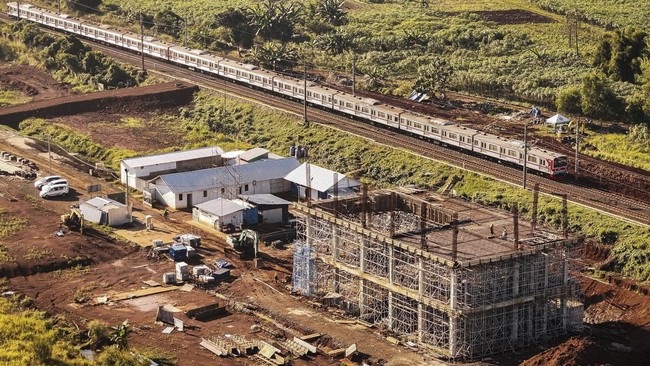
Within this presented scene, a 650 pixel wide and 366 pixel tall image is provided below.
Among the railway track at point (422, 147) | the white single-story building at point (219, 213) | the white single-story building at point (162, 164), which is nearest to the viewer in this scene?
the railway track at point (422, 147)

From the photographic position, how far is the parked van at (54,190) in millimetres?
88812

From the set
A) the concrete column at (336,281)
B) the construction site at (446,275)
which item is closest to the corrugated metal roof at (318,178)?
the construction site at (446,275)

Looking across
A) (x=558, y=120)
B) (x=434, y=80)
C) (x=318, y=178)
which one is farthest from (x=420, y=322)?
(x=434, y=80)

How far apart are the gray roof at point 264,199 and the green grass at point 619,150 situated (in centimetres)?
2387

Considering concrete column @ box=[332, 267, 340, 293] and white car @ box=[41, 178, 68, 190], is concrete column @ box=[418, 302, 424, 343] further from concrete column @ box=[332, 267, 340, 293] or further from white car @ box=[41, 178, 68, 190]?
white car @ box=[41, 178, 68, 190]

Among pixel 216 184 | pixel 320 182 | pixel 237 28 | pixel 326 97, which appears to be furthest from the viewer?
pixel 237 28

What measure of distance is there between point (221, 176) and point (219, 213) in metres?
6.40

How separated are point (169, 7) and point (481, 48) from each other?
4753 cm

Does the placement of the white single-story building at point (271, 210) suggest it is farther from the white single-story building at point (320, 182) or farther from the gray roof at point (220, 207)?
the white single-story building at point (320, 182)

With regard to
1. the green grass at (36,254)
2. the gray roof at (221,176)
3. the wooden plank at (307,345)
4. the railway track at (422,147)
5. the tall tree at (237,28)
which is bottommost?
the wooden plank at (307,345)

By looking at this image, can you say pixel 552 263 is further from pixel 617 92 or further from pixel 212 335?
pixel 617 92

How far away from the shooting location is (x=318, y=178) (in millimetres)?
87125

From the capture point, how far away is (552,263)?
63812 millimetres

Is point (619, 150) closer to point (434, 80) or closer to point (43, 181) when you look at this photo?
point (434, 80)
